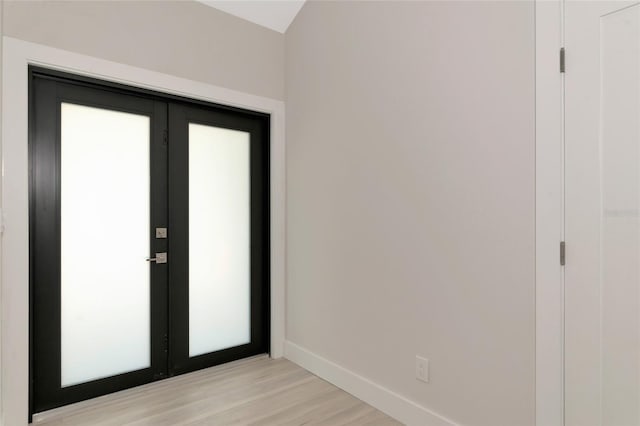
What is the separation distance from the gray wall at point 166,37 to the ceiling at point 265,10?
0.17 ft

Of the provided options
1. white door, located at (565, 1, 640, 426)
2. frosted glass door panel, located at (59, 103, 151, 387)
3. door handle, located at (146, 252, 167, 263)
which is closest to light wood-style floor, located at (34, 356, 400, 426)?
frosted glass door panel, located at (59, 103, 151, 387)

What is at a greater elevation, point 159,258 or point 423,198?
point 423,198

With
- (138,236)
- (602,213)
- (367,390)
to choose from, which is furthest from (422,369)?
(138,236)

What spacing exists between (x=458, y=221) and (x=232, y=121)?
6.93ft

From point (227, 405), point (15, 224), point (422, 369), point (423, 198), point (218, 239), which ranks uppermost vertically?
point (423, 198)

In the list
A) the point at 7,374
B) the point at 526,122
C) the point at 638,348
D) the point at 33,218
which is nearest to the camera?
the point at 638,348

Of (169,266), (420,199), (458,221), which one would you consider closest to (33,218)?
(169,266)

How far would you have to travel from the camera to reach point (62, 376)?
7.87 ft

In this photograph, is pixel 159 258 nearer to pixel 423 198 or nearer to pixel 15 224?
pixel 15 224

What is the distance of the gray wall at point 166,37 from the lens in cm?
224

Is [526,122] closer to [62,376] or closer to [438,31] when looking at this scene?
[438,31]

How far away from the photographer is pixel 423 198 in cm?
214

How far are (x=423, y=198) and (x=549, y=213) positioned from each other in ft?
2.19

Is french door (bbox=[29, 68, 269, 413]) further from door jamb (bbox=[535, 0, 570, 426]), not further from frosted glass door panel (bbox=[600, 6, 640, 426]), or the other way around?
frosted glass door panel (bbox=[600, 6, 640, 426])
